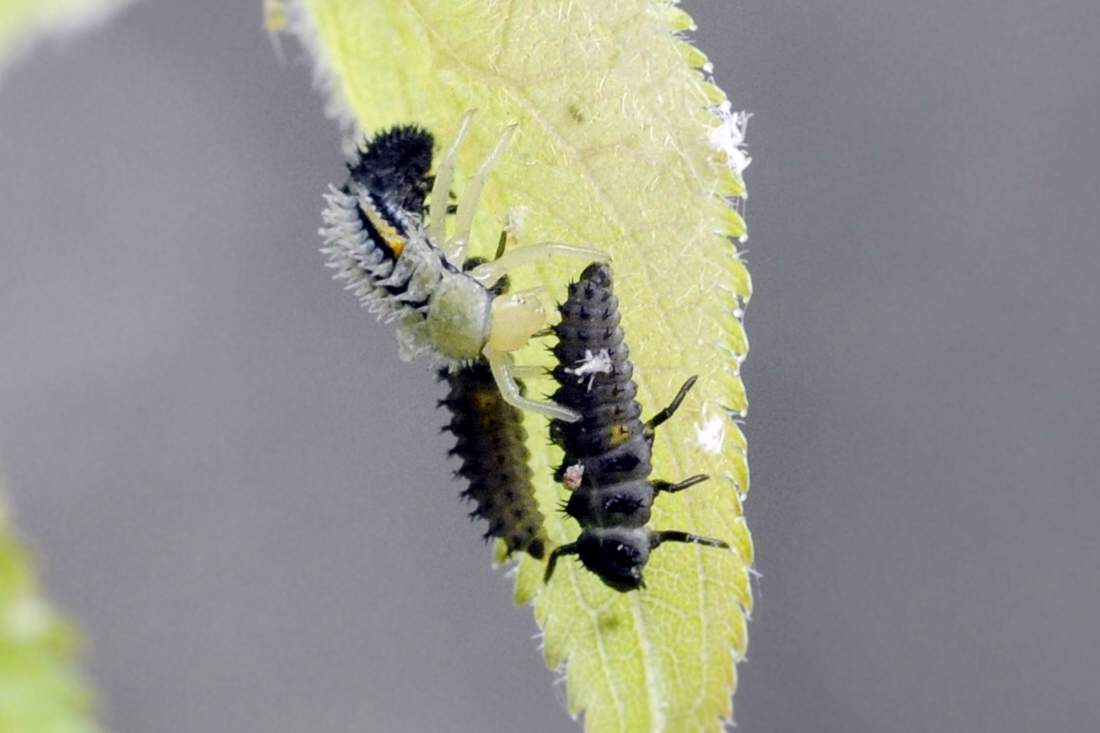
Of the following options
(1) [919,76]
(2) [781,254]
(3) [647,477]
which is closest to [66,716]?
(3) [647,477]

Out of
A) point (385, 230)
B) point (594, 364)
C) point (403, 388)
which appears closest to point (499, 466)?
point (594, 364)

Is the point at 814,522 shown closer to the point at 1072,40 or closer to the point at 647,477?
the point at 1072,40

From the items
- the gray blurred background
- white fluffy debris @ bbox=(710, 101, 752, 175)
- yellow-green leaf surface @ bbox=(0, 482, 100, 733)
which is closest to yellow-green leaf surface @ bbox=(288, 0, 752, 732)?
white fluffy debris @ bbox=(710, 101, 752, 175)

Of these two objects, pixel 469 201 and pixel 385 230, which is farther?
pixel 385 230

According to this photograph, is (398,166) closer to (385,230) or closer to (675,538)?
(385,230)

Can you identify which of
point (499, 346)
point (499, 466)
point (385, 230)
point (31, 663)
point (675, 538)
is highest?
point (385, 230)

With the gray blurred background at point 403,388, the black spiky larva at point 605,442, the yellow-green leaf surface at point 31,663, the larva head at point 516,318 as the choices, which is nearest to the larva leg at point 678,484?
the black spiky larva at point 605,442

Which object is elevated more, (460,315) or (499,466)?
(460,315)
